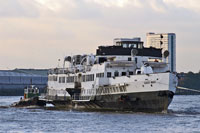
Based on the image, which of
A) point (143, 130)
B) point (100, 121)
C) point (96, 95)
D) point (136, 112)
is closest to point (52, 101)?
point (96, 95)

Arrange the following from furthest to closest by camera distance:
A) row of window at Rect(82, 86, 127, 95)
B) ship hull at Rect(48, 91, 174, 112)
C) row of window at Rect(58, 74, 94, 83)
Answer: row of window at Rect(58, 74, 94, 83) → row of window at Rect(82, 86, 127, 95) → ship hull at Rect(48, 91, 174, 112)

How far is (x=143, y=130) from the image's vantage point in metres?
65.7

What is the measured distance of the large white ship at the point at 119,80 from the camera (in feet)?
264

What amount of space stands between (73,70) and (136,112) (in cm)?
1904

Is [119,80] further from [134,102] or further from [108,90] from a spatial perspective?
[134,102]

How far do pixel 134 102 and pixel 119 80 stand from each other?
3586 mm

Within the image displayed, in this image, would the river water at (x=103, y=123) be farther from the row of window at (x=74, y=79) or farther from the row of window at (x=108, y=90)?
the row of window at (x=74, y=79)

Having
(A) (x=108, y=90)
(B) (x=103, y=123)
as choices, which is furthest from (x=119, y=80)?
(B) (x=103, y=123)

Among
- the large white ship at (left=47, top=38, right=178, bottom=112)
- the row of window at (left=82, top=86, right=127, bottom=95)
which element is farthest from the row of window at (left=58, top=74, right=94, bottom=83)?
the row of window at (left=82, top=86, right=127, bottom=95)

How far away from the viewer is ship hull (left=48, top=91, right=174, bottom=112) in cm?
8031

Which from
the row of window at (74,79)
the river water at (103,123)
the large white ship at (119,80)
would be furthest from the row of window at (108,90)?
the river water at (103,123)

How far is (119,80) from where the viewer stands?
84875 millimetres

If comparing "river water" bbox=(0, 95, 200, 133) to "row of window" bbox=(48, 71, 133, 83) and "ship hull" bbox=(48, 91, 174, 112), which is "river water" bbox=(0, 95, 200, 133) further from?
"row of window" bbox=(48, 71, 133, 83)

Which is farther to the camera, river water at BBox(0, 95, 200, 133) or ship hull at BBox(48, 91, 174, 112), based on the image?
ship hull at BBox(48, 91, 174, 112)
